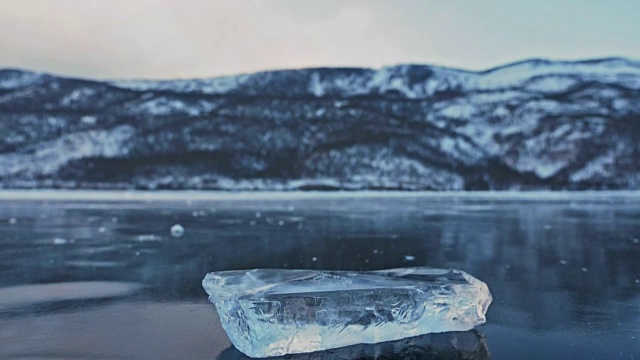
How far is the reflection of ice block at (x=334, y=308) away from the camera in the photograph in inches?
180

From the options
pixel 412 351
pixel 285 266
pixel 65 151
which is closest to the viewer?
pixel 412 351

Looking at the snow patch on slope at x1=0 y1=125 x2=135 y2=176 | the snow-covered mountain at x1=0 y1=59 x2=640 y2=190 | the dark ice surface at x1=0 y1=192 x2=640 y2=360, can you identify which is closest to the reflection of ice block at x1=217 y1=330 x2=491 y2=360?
the dark ice surface at x1=0 y1=192 x2=640 y2=360

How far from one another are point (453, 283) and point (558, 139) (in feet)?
330

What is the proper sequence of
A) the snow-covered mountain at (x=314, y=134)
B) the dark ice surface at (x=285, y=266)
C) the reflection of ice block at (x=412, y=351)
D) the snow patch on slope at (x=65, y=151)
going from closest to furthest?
the reflection of ice block at (x=412, y=351), the dark ice surface at (x=285, y=266), the snow-covered mountain at (x=314, y=134), the snow patch on slope at (x=65, y=151)

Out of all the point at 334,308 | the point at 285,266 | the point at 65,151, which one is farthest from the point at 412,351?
the point at 65,151

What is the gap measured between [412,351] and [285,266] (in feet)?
13.6

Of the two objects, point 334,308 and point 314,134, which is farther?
point 314,134

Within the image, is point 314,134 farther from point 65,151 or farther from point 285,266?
point 285,266

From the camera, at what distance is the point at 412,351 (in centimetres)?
468

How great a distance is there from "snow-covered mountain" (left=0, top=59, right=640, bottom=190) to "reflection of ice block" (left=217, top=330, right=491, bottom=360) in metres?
68.5

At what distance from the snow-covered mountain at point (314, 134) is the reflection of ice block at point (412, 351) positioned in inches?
2696

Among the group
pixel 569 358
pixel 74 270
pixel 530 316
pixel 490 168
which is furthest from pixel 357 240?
pixel 490 168

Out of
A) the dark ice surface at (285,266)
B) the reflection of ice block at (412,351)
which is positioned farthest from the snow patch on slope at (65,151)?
the reflection of ice block at (412,351)

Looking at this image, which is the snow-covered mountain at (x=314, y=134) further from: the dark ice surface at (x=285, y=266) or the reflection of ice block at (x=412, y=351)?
the reflection of ice block at (x=412, y=351)
